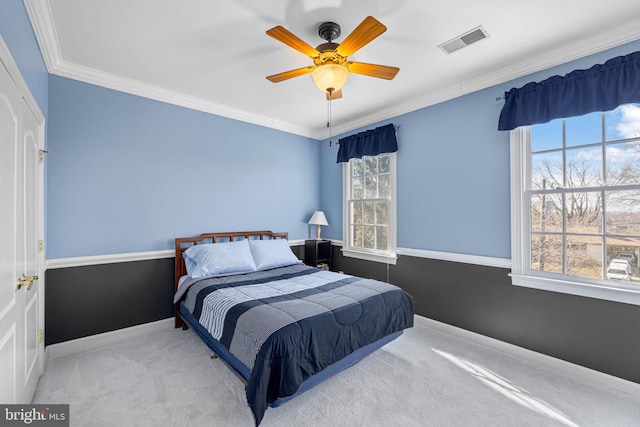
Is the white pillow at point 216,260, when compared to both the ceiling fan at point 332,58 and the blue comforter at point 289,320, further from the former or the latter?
the ceiling fan at point 332,58

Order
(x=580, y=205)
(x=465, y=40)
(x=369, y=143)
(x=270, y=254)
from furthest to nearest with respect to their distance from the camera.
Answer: (x=369, y=143) → (x=270, y=254) → (x=580, y=205) → (x=465, y=40)

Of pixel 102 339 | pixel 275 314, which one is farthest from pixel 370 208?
pixel 102 339

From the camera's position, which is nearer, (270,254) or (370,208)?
(270,254)

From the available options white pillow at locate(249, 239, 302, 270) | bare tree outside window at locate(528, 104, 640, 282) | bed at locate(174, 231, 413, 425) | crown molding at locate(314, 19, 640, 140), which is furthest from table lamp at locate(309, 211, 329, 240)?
bare tree outside window at locate(528, 104, 640, 282)

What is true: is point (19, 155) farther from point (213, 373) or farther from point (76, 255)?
point (213, 373)

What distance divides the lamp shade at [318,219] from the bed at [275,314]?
1.10 metres

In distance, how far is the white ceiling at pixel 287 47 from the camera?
A: 77.4 inches

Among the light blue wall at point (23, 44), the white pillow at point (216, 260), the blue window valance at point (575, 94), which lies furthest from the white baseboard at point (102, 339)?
the blue window valance at point (575, 94)

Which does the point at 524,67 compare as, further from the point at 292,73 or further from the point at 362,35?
the point at 292,73

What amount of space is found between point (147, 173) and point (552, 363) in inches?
177

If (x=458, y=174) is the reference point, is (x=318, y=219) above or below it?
below

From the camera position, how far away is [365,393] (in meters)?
2.14

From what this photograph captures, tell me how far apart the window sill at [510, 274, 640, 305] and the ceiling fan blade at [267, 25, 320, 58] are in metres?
2.73

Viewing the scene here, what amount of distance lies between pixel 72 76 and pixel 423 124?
12.5 ft
